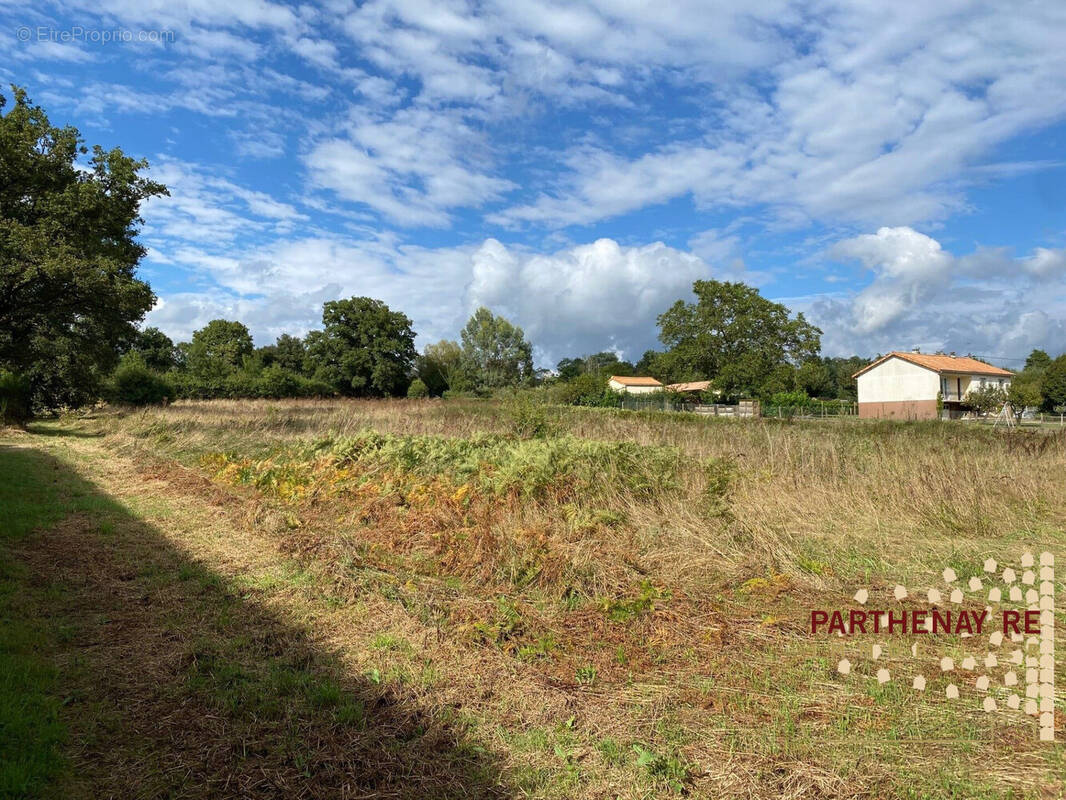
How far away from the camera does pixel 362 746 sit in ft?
9.57

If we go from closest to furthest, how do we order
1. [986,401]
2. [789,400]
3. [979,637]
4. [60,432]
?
1. [979,637]
2. [60,432]
3. [986,401]
4. [789,400]

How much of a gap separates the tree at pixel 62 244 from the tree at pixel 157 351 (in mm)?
39407

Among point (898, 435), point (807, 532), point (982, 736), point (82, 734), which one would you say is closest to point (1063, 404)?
point (898, 435)

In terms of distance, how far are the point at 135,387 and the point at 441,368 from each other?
1473 inches

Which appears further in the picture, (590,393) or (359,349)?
(359,349)

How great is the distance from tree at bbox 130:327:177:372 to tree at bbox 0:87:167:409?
129 feet

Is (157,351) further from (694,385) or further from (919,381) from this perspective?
(919,381)

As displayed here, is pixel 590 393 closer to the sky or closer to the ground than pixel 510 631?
closer to the sky

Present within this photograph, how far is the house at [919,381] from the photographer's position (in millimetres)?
48188

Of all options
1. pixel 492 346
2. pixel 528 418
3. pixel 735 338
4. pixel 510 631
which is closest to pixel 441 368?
pixel 492 346

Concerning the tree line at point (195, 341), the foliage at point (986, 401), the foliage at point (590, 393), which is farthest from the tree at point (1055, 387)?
the foliage at point (590, 393)

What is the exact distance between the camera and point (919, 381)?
4962cm

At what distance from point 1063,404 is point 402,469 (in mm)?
63420

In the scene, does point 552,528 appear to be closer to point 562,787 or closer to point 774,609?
point 774,609
